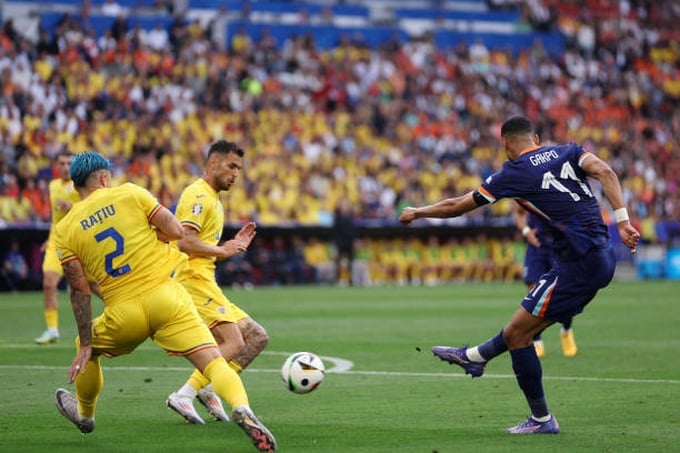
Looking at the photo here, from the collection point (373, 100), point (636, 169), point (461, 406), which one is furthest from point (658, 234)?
point (461, 406)

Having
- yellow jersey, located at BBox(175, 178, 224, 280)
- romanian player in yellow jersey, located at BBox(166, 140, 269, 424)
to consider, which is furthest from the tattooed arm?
yellow jersey, located at BBox(175, 178, 224, 280)

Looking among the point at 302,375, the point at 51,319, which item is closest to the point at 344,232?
the point at 51,319

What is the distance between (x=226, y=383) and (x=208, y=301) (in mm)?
2069

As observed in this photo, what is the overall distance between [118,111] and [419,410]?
26.8m

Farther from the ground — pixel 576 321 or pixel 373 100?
pixel 373 100

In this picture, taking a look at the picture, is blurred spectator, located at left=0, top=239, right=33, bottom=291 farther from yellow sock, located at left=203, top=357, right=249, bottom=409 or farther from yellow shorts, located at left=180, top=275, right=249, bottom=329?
yellow sock, located at left=203, top=357, right=249, bottom=409

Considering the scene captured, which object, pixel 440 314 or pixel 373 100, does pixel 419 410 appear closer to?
pixel 440 314

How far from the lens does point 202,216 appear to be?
1082 cm

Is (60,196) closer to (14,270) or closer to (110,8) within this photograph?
(14,270)

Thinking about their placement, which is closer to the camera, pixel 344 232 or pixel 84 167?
pixel 84 167

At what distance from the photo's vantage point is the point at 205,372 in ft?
30.2

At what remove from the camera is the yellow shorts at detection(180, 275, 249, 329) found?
1095 centimetres

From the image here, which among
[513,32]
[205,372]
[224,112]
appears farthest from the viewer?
[513,32]

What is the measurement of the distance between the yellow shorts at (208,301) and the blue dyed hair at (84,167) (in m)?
1.79
